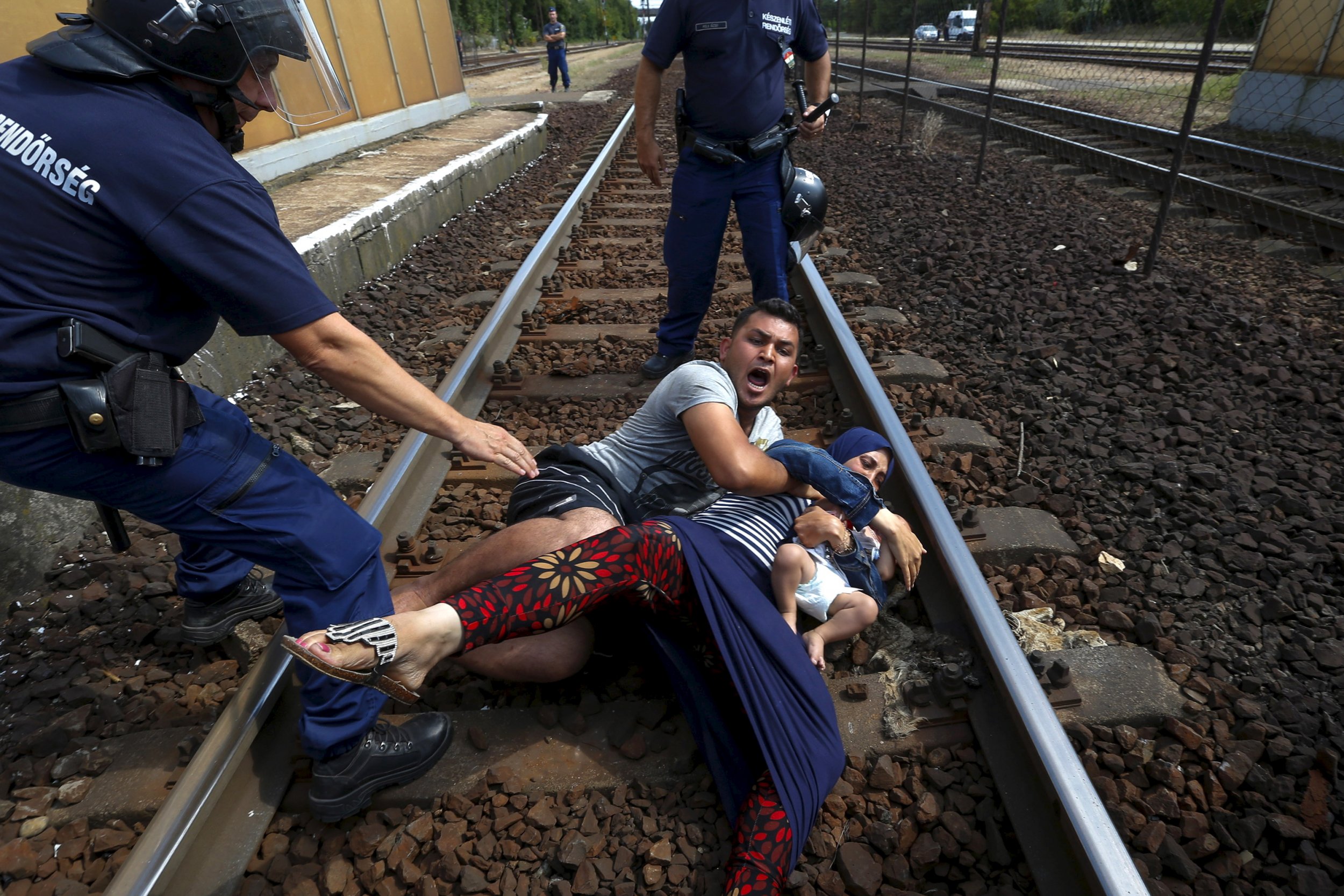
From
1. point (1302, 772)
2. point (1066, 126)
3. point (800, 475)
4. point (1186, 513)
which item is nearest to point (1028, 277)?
point (1186, 513)

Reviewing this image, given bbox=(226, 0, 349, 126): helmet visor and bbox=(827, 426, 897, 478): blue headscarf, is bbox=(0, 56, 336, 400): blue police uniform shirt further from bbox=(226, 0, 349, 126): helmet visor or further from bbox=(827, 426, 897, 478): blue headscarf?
bbox=(827, 426, 897, 478): blue headscarf

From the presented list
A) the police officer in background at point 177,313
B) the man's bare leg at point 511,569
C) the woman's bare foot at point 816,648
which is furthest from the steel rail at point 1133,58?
the police officer in background at point 177,313

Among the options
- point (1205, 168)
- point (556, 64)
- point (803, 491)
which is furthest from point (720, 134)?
point (556, 64)

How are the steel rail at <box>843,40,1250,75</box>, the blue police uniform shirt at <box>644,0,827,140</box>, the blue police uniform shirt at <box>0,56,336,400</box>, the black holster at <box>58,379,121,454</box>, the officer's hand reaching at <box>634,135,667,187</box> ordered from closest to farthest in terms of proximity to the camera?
the blue police uniform shirt at <box>0,56,336,400</box>
the black holster at <box>58,379,121,454</box>
the blue police uniform shirt at <box>644,0,827,140</box>
the officer's hand reaching at <box>634,135,667,187</box>
the steel rail at <box>843,40,1250,75</box>

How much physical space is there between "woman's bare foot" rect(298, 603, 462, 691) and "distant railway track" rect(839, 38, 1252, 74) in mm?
11000

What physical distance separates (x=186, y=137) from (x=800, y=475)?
6.03ft

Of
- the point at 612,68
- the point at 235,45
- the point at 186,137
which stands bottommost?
the point at 612,68

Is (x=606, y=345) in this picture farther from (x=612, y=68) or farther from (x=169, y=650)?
(x=612, y=68)

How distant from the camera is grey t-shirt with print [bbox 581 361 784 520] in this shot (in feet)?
9.16

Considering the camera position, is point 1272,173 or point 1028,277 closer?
point 1028,277

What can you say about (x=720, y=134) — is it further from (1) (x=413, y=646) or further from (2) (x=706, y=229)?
(1) (x=413, y=646)

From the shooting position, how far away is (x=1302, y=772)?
6.70 ft

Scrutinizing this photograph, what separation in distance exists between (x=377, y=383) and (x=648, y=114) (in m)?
3.06

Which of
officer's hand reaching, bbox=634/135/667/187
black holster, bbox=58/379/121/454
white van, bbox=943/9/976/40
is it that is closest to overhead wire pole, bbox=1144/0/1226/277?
officer's hand reaching, bbox=634/135/667/187
